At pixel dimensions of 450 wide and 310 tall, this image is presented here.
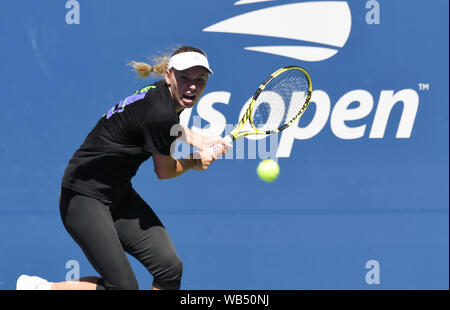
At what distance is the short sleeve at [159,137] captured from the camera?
2.51 meters

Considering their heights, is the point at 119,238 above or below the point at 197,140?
below

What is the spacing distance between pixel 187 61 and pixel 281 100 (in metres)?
0.77

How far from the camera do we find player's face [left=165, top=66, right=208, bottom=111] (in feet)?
8.56

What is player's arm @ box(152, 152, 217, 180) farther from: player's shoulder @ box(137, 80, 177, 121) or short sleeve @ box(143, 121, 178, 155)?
player's shoulder @ box(137, 80, 177, 121)

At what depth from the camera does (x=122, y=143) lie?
102 inches

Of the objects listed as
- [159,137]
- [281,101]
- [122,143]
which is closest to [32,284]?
[122,143]

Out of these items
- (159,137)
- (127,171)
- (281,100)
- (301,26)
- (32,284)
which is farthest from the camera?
(301,26)

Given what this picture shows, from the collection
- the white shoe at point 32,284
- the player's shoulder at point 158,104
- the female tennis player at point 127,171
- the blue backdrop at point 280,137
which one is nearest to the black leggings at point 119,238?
the female tennis player at point 127,171

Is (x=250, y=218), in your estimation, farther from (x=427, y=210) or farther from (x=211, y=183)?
(x=427, y=210)

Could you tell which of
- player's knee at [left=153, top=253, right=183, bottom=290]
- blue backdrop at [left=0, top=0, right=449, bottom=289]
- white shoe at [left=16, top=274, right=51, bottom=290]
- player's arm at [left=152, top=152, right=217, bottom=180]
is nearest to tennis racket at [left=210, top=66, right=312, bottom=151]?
blue backdrop at [left=0, top=0, right=449, bottom=289]

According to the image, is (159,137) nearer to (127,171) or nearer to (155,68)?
(127,171)

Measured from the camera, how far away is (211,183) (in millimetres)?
3506

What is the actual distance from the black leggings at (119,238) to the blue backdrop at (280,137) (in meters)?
0.74

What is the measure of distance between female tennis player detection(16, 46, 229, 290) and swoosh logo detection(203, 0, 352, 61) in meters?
0.87
